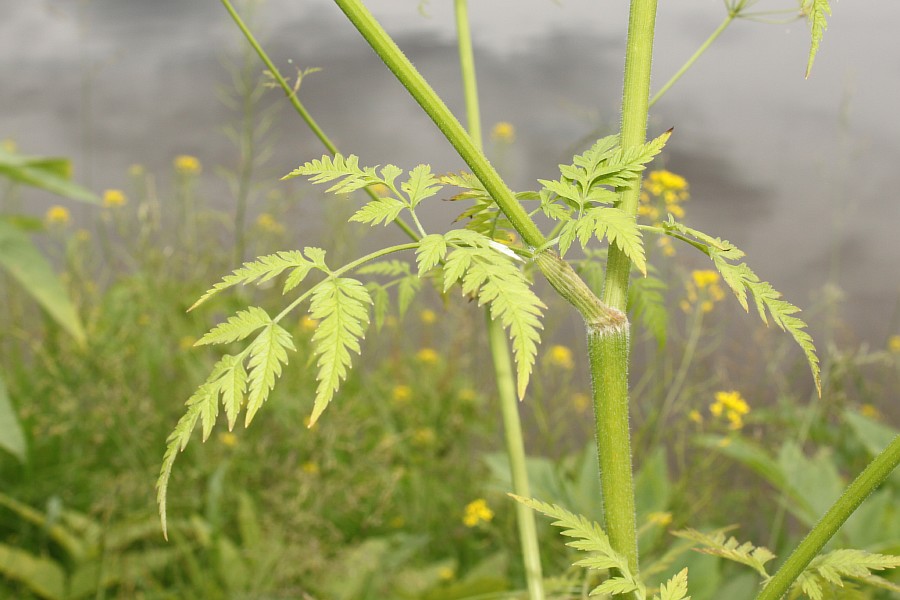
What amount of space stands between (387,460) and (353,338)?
84.9 inches

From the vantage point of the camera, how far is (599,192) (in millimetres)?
777

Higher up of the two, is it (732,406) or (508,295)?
(508,295)

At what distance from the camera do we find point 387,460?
278 centimetres

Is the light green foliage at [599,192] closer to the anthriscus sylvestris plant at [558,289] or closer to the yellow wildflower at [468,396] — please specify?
the anthriscus sylvestris plant at [558,289]

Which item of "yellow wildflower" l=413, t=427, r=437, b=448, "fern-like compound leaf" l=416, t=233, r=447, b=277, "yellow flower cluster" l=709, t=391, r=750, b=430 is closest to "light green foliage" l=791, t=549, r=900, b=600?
"fern-like compound leaf" l=416, t=233, r=447, b=277

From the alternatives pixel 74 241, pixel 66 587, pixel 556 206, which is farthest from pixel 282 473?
pixel 556 206

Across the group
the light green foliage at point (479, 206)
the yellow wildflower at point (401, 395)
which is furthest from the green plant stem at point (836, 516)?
the yellow wildflower at point (401, 395)

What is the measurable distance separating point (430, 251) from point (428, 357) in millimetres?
3354

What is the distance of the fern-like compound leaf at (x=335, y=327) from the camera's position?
67 centimetres

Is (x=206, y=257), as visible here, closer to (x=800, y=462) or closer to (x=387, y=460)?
(x=387, y=460)

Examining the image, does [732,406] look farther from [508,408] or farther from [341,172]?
[341,172]

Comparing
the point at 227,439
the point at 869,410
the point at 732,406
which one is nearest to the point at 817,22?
the point at 732,406

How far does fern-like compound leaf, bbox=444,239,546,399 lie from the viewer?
67 cm

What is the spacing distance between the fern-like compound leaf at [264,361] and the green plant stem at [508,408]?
1.52 ft
